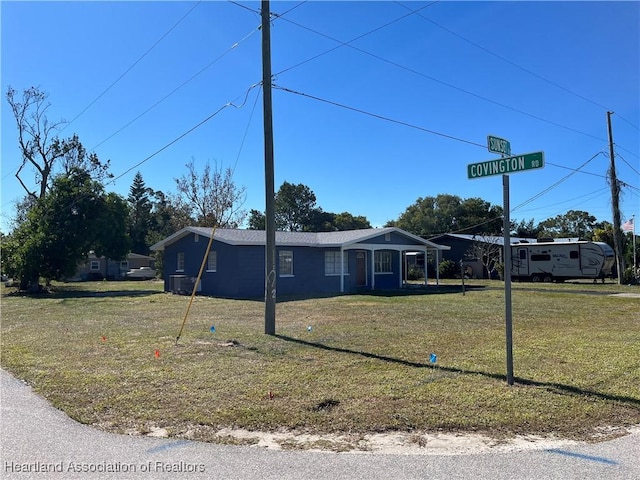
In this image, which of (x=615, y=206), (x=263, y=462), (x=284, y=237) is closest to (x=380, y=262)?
(x=284, y=237)

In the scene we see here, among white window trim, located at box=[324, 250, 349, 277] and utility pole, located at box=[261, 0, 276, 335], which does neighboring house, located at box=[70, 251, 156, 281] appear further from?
utility pole, located at box=[261, 0, 276, 335]

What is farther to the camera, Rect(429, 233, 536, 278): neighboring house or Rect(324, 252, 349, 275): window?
Rect(429, 233, 536, 278): neighboring house

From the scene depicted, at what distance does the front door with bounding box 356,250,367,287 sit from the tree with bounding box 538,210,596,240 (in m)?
54.4

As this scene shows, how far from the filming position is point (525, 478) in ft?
12.3

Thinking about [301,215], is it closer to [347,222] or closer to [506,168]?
[347,222]

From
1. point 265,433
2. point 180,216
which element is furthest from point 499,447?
point 180,216

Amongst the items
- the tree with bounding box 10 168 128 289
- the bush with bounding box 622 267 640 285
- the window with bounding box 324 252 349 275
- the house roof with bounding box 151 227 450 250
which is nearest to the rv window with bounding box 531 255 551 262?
the bush with bounding box 622 267 640 285

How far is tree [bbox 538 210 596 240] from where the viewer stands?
239 feet

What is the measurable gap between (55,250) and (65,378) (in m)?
22.6

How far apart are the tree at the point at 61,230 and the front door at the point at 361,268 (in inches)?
593

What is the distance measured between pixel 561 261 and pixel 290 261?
20.3 meters

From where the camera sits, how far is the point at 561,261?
109ft

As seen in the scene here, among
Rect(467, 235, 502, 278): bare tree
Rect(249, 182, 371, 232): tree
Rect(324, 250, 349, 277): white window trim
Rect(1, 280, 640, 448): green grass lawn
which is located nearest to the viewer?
Rect(1, 280, 640, 448): green grass lawn

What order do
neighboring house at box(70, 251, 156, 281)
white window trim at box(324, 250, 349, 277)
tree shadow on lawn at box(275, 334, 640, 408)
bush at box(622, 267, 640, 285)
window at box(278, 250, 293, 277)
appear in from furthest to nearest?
neighboring house at box(70, 251, 156, 281) → bush at box(622, 267, 640, 285) → white window trim at box(324, 250, 349, 277) → window at box(278, 250, 293, 277) → tree shadow on lawn at box(275, 334, 640, 408)
